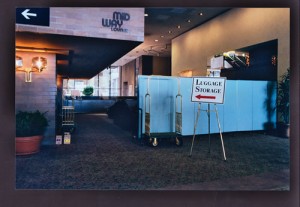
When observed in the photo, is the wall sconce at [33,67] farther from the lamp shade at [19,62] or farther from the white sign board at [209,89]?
the white sign board at [209,89]

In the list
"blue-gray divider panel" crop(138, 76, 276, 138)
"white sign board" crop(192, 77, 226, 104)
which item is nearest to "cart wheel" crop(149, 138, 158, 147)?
"blue-gray divider panel" crop(138, 76, 276, 138)

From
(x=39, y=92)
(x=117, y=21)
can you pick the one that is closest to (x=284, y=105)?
(x=117, y=21)

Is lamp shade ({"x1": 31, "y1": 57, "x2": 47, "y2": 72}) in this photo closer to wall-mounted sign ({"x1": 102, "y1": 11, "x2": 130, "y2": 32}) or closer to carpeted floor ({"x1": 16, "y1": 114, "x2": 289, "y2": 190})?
wall-mounted sign ({"x1": 102, "y1": 11, "x2": 130, "y2": 32})

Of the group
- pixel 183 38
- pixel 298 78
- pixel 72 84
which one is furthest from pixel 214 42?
pixel 72 84

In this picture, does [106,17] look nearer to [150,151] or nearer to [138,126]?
[138,126]

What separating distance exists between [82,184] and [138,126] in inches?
107

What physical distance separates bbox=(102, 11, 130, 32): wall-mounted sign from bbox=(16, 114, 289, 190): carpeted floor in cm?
247

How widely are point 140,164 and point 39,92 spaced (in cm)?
290

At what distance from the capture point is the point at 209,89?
4332 mm

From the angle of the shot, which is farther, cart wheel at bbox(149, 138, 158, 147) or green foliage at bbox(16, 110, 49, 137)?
cart wheel at bbox(149, 138, 158, 147)

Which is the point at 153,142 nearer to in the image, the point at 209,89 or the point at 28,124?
the point at 209,89

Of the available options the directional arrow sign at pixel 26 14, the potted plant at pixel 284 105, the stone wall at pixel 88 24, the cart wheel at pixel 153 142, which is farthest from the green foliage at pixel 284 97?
the directional arrow sign at pixel 26 14

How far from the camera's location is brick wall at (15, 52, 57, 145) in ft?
17.5

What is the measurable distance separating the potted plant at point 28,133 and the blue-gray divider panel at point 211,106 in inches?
83.4
